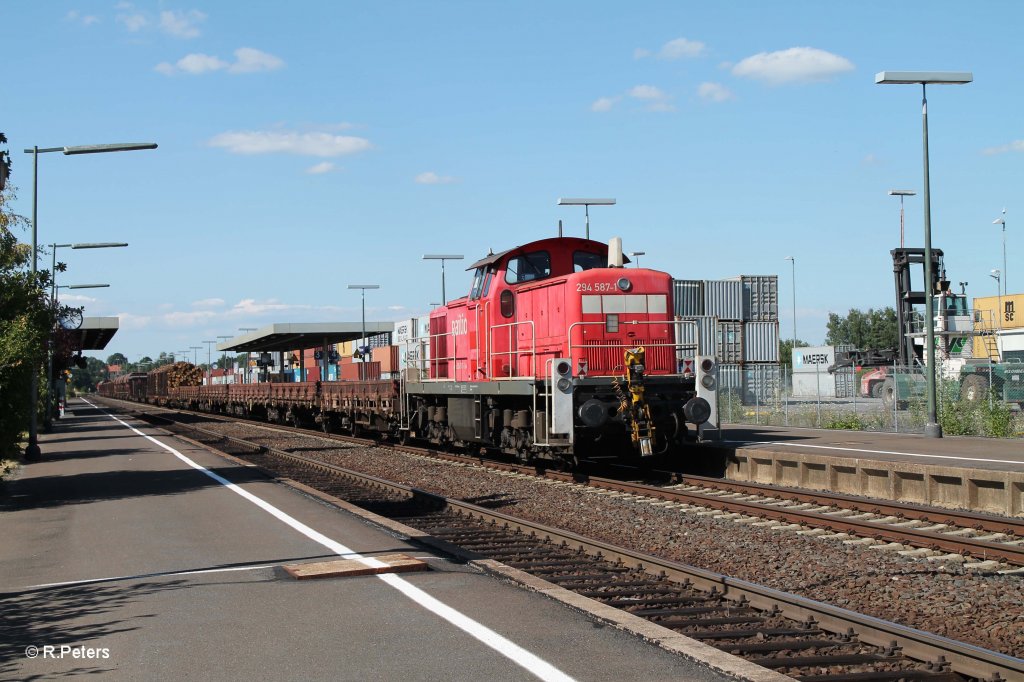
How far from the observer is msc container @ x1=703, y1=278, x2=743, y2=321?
158ft

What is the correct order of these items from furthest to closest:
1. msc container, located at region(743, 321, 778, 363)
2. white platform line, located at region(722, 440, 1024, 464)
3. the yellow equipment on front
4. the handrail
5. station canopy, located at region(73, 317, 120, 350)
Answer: station canopy, located at region(73, 317, 120, 350), msc container, located at region(743, 321, 778, 363), the handrail, white platform line, located at region(722, 440, 1024, 464), the yellow equipment on front

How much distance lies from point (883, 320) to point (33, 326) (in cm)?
9987

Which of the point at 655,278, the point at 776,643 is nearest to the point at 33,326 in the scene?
the point at 655,278

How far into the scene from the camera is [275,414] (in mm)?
40469

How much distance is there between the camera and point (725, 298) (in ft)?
159

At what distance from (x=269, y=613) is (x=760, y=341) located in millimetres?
44525

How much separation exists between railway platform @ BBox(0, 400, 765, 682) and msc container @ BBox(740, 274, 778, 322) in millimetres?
39938

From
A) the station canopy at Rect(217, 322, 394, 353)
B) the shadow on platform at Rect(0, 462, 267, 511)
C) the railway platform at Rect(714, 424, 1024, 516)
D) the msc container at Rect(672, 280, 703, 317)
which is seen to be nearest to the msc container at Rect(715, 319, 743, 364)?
the msc container at Rect(672, 280, 703, 317)

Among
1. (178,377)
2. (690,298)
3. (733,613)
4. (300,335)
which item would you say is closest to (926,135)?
(733,613)

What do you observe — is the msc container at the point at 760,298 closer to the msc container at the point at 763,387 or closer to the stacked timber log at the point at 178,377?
the msc container at the point at 763,387

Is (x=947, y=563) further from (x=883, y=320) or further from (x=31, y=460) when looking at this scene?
(x=883, y=320)

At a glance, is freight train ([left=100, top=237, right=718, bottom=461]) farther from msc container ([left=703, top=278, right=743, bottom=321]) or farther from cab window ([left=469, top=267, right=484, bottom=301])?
msc container ([left=703, top=278, right=743, bottom=321])

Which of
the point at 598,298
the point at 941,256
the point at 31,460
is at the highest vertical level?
the point at 941,256

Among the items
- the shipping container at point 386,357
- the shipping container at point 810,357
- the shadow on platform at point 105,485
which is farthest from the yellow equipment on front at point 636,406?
the shipping container at point 810,357
